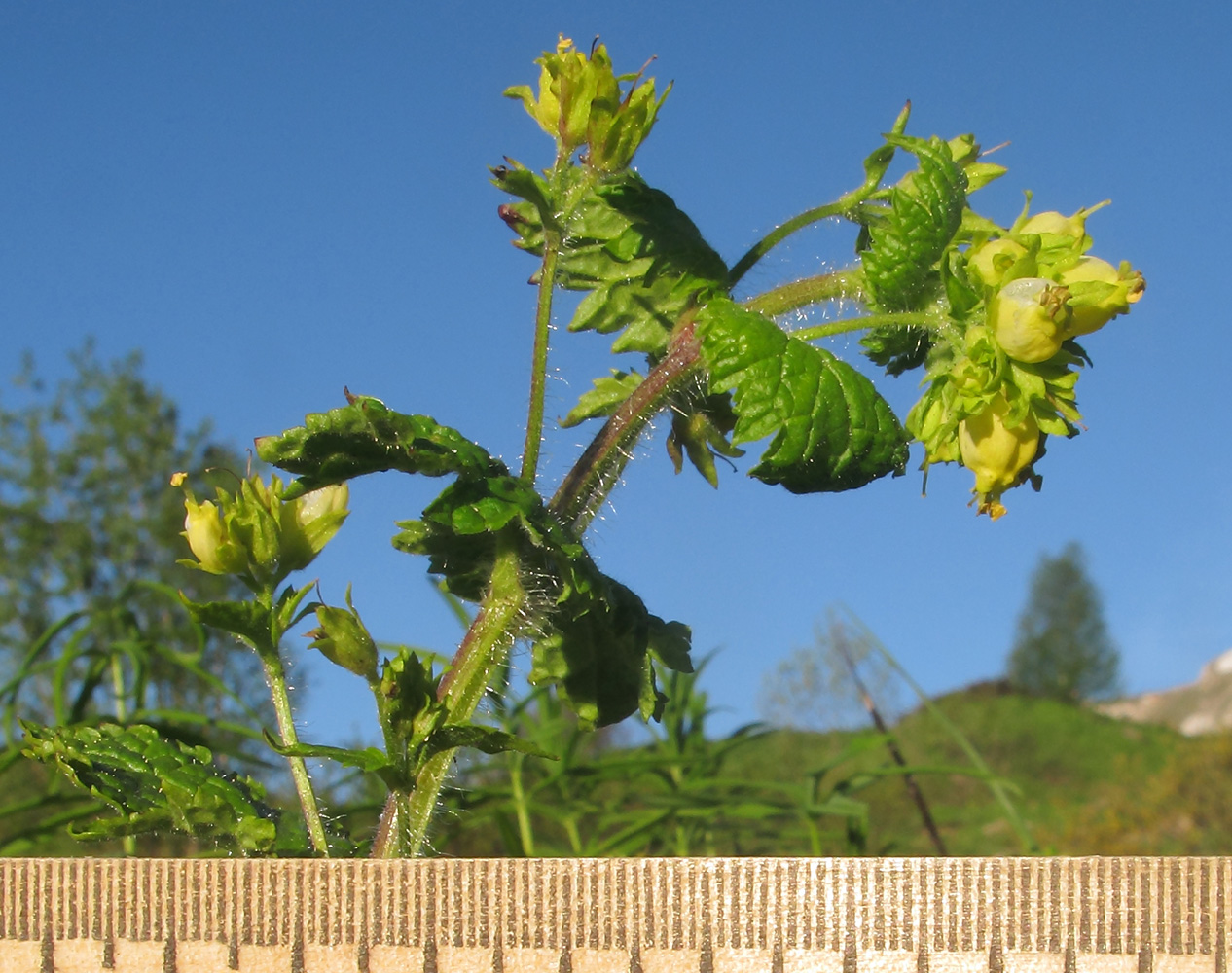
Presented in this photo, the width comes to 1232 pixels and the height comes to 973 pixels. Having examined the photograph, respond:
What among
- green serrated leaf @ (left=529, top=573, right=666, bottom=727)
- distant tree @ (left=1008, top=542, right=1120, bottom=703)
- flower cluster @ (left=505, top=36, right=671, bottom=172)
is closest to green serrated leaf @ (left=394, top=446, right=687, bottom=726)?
green serrated leaf @ (left=529, top=573, right=666, bottom=727)

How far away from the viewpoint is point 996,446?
112cm

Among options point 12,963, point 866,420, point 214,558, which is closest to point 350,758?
point 214,558

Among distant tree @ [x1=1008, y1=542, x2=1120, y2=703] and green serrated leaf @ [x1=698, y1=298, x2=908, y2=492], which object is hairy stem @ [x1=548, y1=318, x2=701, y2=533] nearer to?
green serrated leaf @ [x1=698, y1=298, x2=908, y2=492]

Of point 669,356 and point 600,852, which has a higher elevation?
point 669,356

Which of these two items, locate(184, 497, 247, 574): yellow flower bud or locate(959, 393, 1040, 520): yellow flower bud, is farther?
locate(184, 497, 247, 574): yellow flower bud

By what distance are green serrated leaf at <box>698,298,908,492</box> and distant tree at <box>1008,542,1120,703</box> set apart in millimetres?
47634

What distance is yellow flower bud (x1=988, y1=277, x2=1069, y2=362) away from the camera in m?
1.07

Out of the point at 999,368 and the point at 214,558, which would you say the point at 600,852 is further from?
the point at 999,368

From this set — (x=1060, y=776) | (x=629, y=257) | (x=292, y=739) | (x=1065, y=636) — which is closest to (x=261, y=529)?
(x=292, y=739)

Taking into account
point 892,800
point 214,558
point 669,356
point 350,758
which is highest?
point 669,356

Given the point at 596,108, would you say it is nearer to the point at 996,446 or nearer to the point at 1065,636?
the point at 996,446

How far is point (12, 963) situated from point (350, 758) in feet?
1.51

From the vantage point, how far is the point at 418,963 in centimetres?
104

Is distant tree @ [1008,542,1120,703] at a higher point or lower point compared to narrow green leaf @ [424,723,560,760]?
higher
